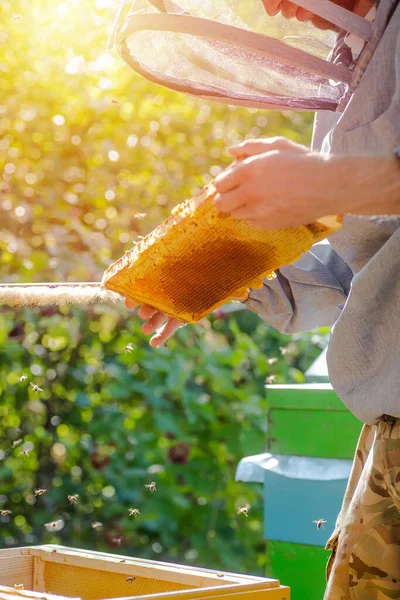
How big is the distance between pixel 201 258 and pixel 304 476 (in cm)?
123

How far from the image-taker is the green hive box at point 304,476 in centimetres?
240

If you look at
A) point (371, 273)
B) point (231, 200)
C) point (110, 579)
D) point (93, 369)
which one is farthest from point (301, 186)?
point (93, 369)

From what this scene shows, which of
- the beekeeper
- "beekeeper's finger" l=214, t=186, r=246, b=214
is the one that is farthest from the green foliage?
"beekeeper's finger" l=214, t=186, r=246, b=214

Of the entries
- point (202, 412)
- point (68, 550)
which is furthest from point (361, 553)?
point (202, 412)

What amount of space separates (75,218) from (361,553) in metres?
2.83

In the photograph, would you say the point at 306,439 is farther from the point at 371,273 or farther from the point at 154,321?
the point at 371,273

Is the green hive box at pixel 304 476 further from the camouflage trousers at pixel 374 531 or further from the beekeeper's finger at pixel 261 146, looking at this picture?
the beekeeper's finger at pixel 261 146

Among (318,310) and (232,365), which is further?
(232,365)

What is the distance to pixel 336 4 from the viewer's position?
142 centimetres

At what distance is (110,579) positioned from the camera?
1.80 meters

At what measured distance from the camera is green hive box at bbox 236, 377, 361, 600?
7.87 feet

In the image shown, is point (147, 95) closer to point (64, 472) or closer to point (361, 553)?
point (64, 472)

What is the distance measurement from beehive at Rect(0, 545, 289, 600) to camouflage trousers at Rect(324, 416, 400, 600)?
5.0 inches

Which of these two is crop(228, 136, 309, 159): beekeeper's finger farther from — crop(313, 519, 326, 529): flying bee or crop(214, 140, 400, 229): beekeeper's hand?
crop(313, 519, 326, 529): flying bee
